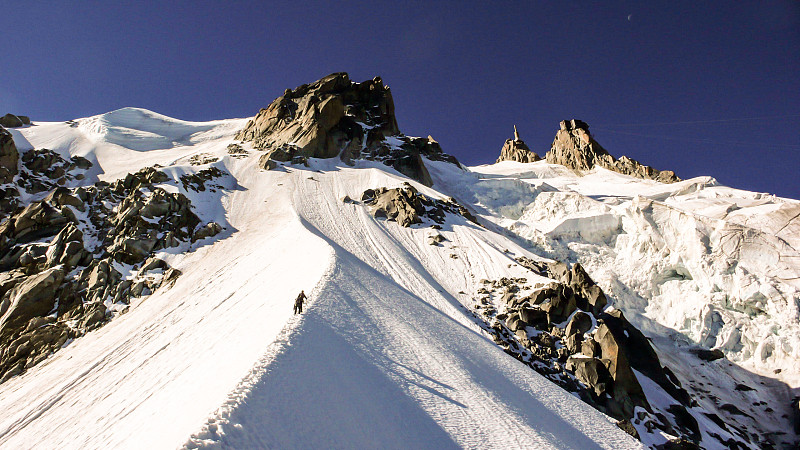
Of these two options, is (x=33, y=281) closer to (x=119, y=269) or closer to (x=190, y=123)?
(x=119, y=269)

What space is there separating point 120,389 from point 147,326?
547 cm

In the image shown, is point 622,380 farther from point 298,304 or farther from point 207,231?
point 207,231

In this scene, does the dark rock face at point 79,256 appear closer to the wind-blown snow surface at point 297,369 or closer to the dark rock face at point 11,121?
the wind-blown snow surface at point 297,369

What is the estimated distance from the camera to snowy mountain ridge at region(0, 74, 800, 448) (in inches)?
319

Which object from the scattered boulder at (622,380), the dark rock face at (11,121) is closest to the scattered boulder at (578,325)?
the scattered boulder at (622,380)

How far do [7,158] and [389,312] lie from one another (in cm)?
4290

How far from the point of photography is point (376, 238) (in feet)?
96.8

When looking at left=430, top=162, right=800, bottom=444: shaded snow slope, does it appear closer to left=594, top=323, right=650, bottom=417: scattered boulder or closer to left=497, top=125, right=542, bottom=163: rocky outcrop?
left=594, top=323, right=650, bottom=417: scattered boulder

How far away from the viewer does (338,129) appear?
56719 mm

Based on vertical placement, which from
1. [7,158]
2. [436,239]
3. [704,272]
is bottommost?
[7,158]

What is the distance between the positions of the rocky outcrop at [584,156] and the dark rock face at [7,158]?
7766 cm

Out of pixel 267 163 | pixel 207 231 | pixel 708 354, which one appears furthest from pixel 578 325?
pixel 267 163

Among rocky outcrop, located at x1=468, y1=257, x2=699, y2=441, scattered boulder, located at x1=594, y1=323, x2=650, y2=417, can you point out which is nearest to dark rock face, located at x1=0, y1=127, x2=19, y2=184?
rocky outcrop, located at x1=468, y1=257, x2=699, y2=441

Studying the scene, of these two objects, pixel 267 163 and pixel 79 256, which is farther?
pixel 267 163
